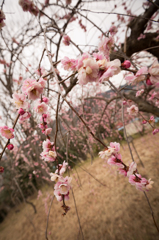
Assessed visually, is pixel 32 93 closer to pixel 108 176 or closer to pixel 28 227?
pixel 108 176

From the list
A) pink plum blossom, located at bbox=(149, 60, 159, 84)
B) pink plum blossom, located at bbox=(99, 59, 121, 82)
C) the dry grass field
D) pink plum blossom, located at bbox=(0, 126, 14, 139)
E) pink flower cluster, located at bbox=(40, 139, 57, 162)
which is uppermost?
pink plum blossom, located at bbox=(99, 59, 121, 82)

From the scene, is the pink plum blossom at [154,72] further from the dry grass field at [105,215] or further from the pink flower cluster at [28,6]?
the pink flower cluster at [28,6]

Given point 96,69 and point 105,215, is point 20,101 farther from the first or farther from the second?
point 105,215

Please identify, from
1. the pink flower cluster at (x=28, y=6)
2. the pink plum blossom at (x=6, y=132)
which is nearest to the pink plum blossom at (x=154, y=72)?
the pink plum blossom at (x=6, y=132)

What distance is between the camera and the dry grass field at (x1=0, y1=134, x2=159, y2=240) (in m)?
1.49

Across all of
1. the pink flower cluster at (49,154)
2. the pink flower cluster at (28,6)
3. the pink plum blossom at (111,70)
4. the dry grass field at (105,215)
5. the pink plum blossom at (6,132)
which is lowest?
the dry grass field at (105,215)

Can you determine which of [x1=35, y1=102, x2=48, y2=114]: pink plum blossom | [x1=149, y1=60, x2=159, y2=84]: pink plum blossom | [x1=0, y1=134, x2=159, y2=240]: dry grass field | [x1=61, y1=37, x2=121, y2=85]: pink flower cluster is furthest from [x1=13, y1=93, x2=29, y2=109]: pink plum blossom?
[x1=0, y1=134, x2=159, y2=240]: dry grass field

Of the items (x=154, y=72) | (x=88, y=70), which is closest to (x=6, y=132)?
(x=88, y=70)

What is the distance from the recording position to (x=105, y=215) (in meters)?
1.81

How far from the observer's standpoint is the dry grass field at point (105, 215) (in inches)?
58.8

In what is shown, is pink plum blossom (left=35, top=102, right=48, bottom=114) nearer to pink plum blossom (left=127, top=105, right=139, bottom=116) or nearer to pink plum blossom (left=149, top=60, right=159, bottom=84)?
pink plum blossom (left=149, top=60, right=159, bottom=84)

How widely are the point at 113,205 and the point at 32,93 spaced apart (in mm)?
2237

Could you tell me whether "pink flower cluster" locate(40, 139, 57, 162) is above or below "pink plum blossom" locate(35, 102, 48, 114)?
below

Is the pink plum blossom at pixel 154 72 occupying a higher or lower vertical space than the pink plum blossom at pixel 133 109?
higher
